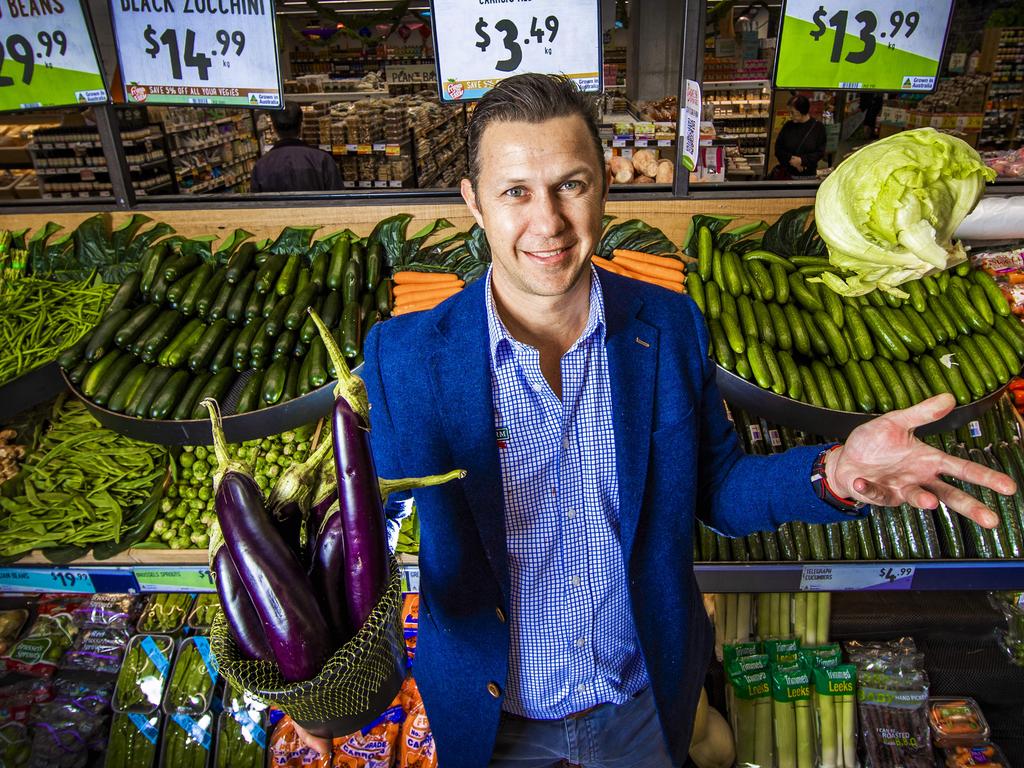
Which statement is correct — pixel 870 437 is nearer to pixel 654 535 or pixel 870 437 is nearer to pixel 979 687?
pixel 654 535

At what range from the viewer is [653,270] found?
104 inches

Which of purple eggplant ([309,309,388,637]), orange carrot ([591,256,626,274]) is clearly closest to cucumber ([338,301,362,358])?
orange carrot ([591,256,626,274])

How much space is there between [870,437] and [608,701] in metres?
0.92

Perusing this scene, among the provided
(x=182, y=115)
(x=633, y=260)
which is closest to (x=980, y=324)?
(x=633, y=260)

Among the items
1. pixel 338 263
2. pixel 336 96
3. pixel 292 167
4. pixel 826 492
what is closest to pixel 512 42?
pixel 338 263

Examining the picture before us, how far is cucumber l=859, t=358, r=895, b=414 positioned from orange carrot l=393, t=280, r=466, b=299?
5.00 ft

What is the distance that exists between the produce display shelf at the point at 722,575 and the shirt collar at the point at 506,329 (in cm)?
111

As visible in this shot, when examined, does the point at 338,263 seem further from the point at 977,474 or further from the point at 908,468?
the point at 977,474

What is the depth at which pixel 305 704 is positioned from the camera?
952mm

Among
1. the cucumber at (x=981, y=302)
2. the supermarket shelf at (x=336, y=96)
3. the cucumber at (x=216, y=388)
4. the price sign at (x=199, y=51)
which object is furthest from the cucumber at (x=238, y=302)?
the supermarket shelf at (x=336, y=96)

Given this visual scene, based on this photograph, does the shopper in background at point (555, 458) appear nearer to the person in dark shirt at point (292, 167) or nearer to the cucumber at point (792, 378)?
the cucumber at point (792, 378)

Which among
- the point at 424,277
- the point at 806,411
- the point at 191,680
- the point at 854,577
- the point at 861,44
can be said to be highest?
the point at 861,44

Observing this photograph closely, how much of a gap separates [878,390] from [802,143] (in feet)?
18.7

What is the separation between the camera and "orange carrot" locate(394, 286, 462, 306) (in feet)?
8.70
